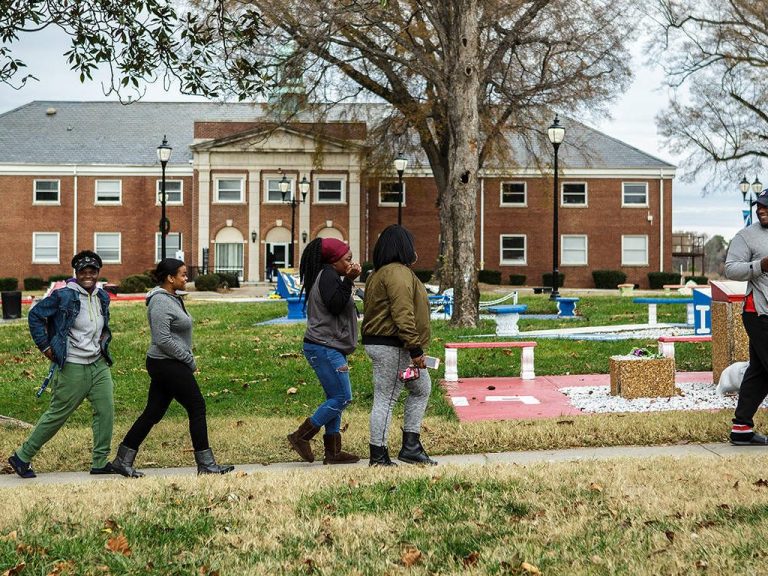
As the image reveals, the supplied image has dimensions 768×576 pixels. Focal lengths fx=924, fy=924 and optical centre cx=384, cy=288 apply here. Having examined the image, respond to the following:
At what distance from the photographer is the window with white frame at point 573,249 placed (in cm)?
5053

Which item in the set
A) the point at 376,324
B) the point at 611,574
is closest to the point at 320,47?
the point at 376,324

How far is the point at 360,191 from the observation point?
49.1 meters

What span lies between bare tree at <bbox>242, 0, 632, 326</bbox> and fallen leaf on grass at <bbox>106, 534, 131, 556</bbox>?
13.3 m

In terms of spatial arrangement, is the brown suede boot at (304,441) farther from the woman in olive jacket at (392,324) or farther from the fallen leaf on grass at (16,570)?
the fallen leaf on grass at (16,570)

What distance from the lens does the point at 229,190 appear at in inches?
1925

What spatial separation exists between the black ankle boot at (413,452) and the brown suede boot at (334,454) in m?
0.50

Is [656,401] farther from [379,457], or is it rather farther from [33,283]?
[33,283]

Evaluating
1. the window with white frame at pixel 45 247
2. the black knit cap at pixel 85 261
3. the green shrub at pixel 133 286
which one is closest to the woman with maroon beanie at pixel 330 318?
the black knit cap at pixel 85 261

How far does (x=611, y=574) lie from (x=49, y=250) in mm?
49916

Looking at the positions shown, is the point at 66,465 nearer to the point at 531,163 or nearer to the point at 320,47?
the point at 320,47

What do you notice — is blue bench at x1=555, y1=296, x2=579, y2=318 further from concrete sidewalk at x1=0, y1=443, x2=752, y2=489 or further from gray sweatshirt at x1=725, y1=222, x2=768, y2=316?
gray sweatshirt at x1=725, y1=222, x2=768, y2=316

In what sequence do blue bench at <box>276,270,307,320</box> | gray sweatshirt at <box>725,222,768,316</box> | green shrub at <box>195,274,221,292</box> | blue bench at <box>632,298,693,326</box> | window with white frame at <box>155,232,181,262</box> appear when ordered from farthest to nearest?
window with white frame at <box>155,232,181,262</box> < green shrub at <box>195,274,221,292</box> < blue bench at <box>276,270,307,320</box> < blue bench at <box>632,298,693,326</box> < gray sweatshirt at <box>725,222,768,316</box>

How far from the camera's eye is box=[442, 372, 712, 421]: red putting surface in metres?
10.0

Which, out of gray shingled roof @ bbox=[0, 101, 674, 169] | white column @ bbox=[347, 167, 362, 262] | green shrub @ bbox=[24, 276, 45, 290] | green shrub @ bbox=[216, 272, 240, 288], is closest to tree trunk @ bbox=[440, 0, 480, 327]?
green shrub @ bbox=[216, 272, 240, 288]
